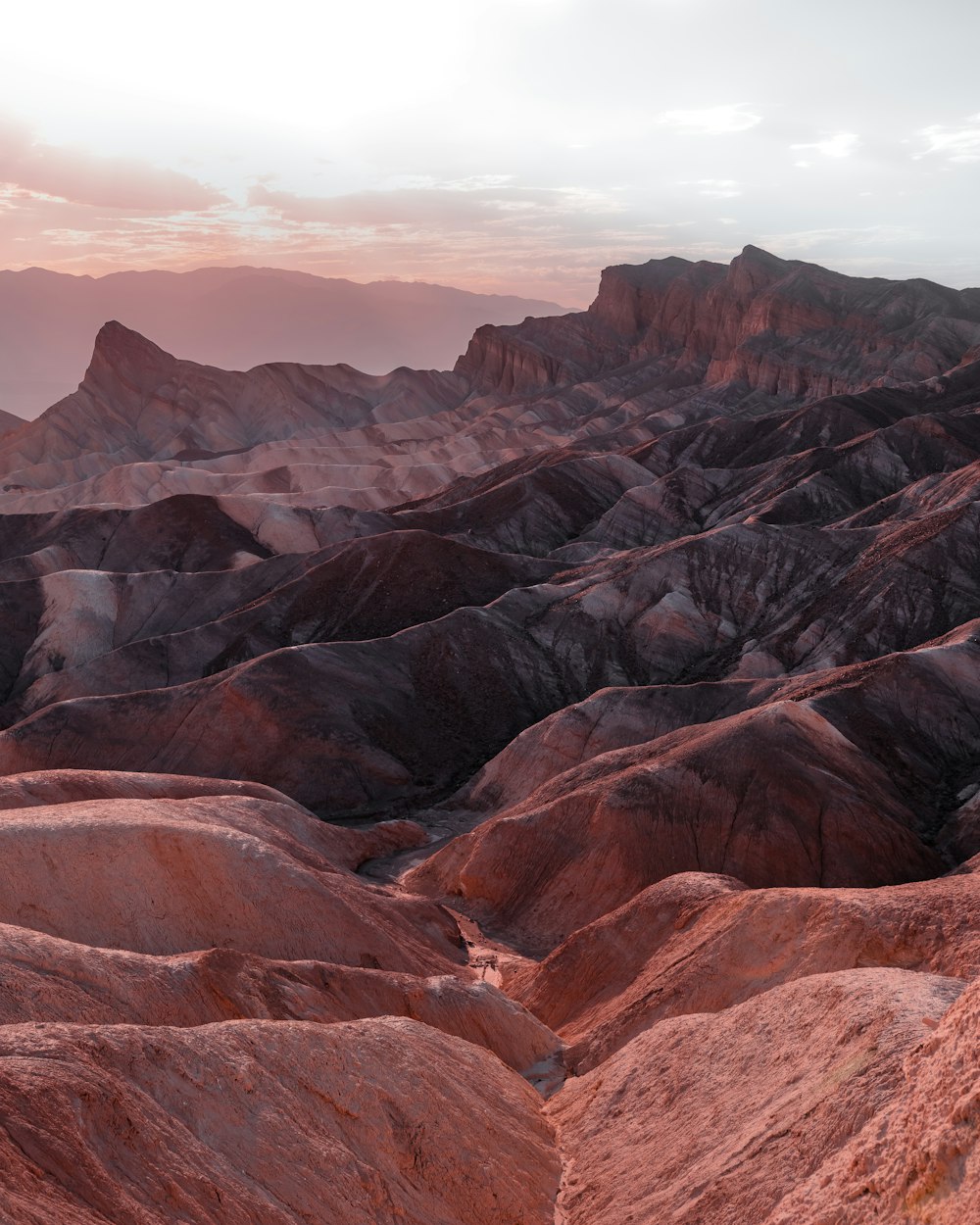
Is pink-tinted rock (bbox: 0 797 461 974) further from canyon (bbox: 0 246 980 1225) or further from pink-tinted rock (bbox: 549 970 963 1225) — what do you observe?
pink-tinted rock (bbox: 549 970 963 1225)

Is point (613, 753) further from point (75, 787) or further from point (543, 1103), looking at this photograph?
point (543, 1103)

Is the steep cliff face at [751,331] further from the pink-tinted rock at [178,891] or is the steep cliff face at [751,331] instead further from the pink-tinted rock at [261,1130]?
the pink-tinted rock at [261,1130]

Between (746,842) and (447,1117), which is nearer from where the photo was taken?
(447,1117)

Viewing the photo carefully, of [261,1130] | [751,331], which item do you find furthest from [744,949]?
[751,331]

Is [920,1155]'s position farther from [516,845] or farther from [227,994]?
[516,845]

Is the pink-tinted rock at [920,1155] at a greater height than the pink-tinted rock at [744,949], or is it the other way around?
the pink-tinted rock at [920,1155]

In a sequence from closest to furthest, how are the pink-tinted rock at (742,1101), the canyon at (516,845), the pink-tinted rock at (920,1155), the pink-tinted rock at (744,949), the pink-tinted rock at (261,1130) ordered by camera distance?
the pink-tinted rock at (920,1155) < the pink-tinted rock at (261,1130) < the pink-tinted rock at (742,1101) < the canyon at (516,845) < the pink-tinted rock at (744,949)

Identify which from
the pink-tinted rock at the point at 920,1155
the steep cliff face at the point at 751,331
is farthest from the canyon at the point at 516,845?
the steep cliff face at the point at 751,331

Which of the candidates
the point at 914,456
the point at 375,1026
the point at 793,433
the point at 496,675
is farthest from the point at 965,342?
the point at 375,1026
